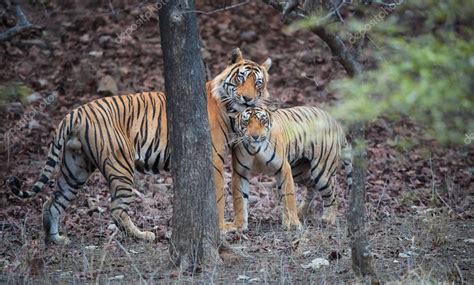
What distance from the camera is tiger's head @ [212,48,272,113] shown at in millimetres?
7773

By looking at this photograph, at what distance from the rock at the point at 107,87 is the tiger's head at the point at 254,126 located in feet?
15.2

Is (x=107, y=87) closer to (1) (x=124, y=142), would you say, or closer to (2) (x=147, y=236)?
(1) (x=124, y=142)

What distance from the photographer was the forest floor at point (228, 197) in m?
6.11

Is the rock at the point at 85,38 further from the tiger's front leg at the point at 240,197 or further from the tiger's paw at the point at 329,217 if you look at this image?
the tiger's paw at the point at 329,217

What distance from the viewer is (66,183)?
7680mm

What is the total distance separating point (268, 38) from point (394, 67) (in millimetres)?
10275

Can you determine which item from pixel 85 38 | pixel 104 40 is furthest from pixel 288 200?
pixel 85 38

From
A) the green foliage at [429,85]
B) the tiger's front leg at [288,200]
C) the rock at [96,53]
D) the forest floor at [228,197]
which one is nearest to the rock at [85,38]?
the forest floor at [228,197]

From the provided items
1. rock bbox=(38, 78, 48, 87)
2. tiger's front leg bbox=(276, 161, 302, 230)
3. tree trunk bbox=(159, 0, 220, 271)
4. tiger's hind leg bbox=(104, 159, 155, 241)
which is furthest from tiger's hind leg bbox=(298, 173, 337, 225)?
rock bbox=(38, 78, 48, 87)

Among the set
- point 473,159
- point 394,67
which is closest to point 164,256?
point 394,67

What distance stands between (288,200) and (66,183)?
7.31ft

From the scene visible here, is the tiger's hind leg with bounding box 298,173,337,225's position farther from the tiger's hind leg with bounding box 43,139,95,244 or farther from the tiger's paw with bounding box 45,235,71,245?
the tiger's paw with bounding box 45,235,71,245

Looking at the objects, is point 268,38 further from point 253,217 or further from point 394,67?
point 394,67

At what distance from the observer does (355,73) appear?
5.50 metres
